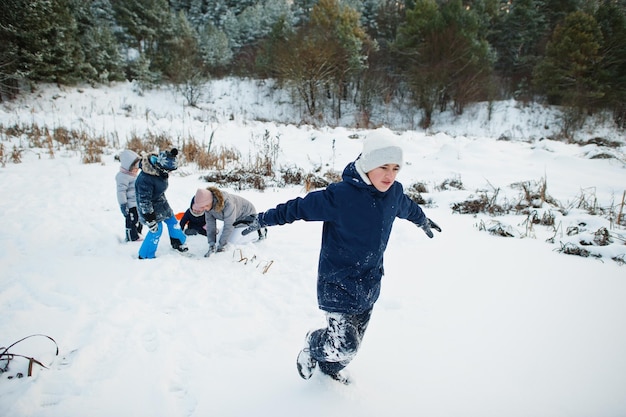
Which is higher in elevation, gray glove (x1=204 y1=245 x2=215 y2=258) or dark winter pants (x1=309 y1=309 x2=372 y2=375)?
dark winter pants (x1=309 y1=309 x2=372 y2=375)

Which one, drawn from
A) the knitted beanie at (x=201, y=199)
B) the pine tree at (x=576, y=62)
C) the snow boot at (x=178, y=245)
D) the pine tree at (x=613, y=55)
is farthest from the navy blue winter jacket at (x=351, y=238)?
the pine tree at (x=613, y=55)

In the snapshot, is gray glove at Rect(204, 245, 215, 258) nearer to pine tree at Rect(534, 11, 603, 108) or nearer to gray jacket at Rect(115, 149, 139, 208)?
gray jacket at Rect(115, 149, 139, 208)

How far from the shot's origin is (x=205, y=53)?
2603 centimetres

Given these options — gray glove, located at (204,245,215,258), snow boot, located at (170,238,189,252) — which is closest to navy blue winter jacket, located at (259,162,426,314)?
gray glove, located at (204,245,215,258)

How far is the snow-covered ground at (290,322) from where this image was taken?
169 cm

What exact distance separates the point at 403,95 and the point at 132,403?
945 inches

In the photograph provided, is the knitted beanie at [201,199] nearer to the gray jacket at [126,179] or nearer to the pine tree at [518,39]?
the gray jacket at [126,179]

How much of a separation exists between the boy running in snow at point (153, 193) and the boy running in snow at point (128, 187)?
0.48 metres

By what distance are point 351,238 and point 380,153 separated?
48 centimetres

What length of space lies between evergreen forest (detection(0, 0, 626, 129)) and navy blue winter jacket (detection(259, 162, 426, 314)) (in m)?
14.5

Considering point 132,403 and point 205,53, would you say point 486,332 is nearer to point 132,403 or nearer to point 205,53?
point 132,403

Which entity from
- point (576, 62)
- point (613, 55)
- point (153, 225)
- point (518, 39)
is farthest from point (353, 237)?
point (518, 39)

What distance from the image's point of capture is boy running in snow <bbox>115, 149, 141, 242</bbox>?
3.63 m

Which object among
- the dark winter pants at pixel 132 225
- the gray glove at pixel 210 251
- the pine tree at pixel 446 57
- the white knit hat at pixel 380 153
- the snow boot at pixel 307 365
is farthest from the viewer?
the pine tree at pixel 446 57
